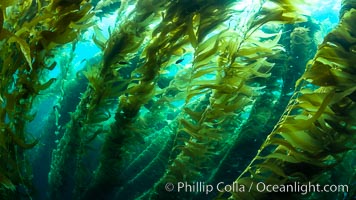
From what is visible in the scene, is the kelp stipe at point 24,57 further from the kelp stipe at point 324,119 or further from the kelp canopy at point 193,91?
the kelp stipe at point 324,119

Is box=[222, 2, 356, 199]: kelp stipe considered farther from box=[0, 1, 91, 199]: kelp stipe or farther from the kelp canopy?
box=[0, 1, 91, 199]: kelp stipe

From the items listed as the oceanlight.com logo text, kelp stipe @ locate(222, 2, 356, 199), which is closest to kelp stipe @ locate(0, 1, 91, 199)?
the oceanlight.com logo text

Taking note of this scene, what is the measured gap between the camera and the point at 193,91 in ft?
8.06

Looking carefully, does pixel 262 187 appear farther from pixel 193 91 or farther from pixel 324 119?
pixel 193 91

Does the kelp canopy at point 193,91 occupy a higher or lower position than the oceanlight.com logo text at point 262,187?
higher

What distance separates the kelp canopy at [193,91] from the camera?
189cm

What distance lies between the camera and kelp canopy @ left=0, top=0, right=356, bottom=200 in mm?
1893

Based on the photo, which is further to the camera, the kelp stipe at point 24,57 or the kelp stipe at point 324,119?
the kelp stipe at point 24,57

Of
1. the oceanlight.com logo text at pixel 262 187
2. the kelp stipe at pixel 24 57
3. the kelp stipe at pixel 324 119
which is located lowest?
the oceanlight.com logo text at pixel 262 187

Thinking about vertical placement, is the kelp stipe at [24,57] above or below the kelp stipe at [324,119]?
above

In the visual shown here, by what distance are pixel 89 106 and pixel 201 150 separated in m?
1.07

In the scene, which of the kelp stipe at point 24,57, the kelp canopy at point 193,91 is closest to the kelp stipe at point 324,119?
the kelp canopy at point 193,91

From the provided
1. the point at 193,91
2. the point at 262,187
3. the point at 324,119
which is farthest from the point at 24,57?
the point at 324,119

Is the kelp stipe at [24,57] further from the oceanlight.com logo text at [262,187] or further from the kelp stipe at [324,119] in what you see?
the kelp stipe at [324,119]
